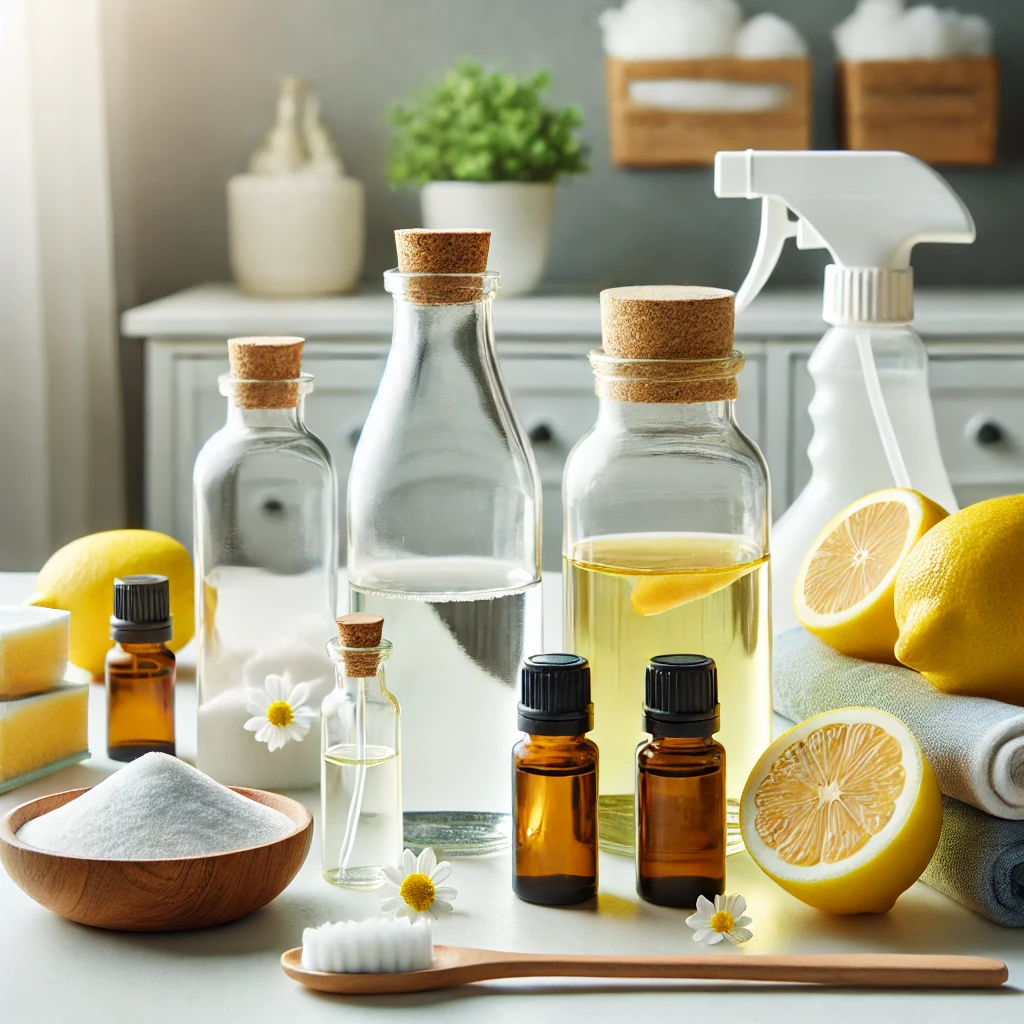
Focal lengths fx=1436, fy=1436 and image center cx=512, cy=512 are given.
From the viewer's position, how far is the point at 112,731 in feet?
2.88

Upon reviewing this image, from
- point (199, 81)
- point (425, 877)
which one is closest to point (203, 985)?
point (425, 877)

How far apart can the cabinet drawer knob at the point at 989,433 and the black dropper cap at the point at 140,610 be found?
5.41 ft

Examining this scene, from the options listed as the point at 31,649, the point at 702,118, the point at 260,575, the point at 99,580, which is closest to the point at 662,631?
the point at 260,575

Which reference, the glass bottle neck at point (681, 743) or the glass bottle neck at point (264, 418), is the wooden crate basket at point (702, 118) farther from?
the glass bottle neck at point (681, 743)

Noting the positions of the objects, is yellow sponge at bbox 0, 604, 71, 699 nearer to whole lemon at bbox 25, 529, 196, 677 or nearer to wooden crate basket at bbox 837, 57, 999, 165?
whole lemon at bbox 25, 529, 196, 677

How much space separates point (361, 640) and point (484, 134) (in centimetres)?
180

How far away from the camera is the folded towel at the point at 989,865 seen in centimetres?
64

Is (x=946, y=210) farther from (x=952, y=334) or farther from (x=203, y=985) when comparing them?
(x=952, y=334)

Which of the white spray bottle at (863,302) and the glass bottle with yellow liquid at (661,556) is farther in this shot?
the white spray bottle at (863,302)

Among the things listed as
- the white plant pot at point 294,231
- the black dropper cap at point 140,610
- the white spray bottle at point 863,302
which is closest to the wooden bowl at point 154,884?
the black dropper cap at point 140,610

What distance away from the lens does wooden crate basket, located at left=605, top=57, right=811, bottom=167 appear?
8.33 ft

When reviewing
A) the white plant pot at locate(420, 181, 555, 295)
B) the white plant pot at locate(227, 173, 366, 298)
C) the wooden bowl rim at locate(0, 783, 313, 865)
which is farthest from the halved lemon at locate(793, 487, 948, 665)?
the white plant pot at locate(227, 173, 366, 298)

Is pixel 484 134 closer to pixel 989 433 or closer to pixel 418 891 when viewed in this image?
pixel 989 433

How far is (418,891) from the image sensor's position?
25.6 inches
